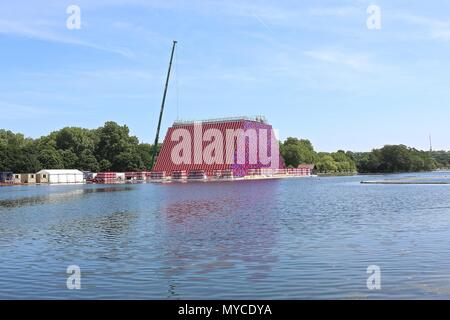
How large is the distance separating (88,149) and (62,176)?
31.2 m

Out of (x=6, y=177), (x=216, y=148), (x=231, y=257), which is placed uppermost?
(x=216, y=148)

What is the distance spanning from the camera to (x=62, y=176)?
127 metres

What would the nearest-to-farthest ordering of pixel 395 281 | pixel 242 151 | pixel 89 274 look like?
1. pixel 395 281
2. pixel 89 274
3. pixel 242 151

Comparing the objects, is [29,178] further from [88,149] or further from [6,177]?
[88,149]

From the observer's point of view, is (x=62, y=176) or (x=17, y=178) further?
(x=17, y=178)

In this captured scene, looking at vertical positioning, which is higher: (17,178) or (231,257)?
(17,178)

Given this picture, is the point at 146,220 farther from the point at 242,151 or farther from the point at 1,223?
the point at 242,151

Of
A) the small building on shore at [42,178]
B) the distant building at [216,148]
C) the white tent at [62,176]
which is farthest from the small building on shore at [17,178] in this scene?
the distant building at [216,148]

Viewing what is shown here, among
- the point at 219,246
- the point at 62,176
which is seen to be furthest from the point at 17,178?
the point at 219,246

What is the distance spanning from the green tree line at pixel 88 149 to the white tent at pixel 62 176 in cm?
1351

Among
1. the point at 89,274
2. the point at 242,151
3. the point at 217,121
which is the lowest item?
the point at 89,274
